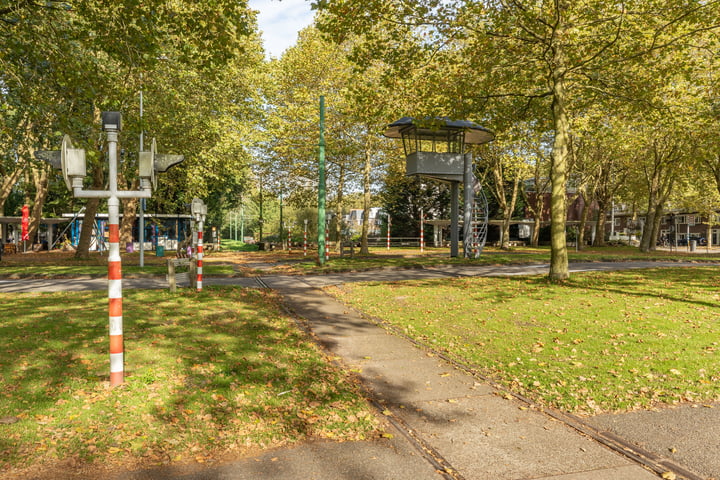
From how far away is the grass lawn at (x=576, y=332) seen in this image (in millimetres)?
5328

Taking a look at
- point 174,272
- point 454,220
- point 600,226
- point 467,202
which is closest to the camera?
point 174,272

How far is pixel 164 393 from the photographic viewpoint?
16.2 feet

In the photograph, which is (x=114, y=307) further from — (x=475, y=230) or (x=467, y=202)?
(x=475, y=230)

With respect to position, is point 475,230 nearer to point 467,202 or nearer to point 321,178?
point 467,202

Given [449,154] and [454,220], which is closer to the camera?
[449,154]

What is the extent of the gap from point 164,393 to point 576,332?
6343 mm

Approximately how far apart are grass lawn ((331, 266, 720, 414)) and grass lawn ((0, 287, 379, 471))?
7.28ft

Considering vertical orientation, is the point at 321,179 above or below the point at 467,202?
above

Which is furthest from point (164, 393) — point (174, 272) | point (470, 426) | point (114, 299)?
point (174, 272)

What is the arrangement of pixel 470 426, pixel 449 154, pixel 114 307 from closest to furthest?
pixel 470 426 < pixel 114 307 < pixel 449 154

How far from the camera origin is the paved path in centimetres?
354

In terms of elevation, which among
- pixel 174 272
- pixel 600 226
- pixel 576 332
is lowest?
pixel 576 332

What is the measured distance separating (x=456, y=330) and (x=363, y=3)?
9.46m

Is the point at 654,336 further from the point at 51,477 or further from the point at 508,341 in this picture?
the point at 51,477
